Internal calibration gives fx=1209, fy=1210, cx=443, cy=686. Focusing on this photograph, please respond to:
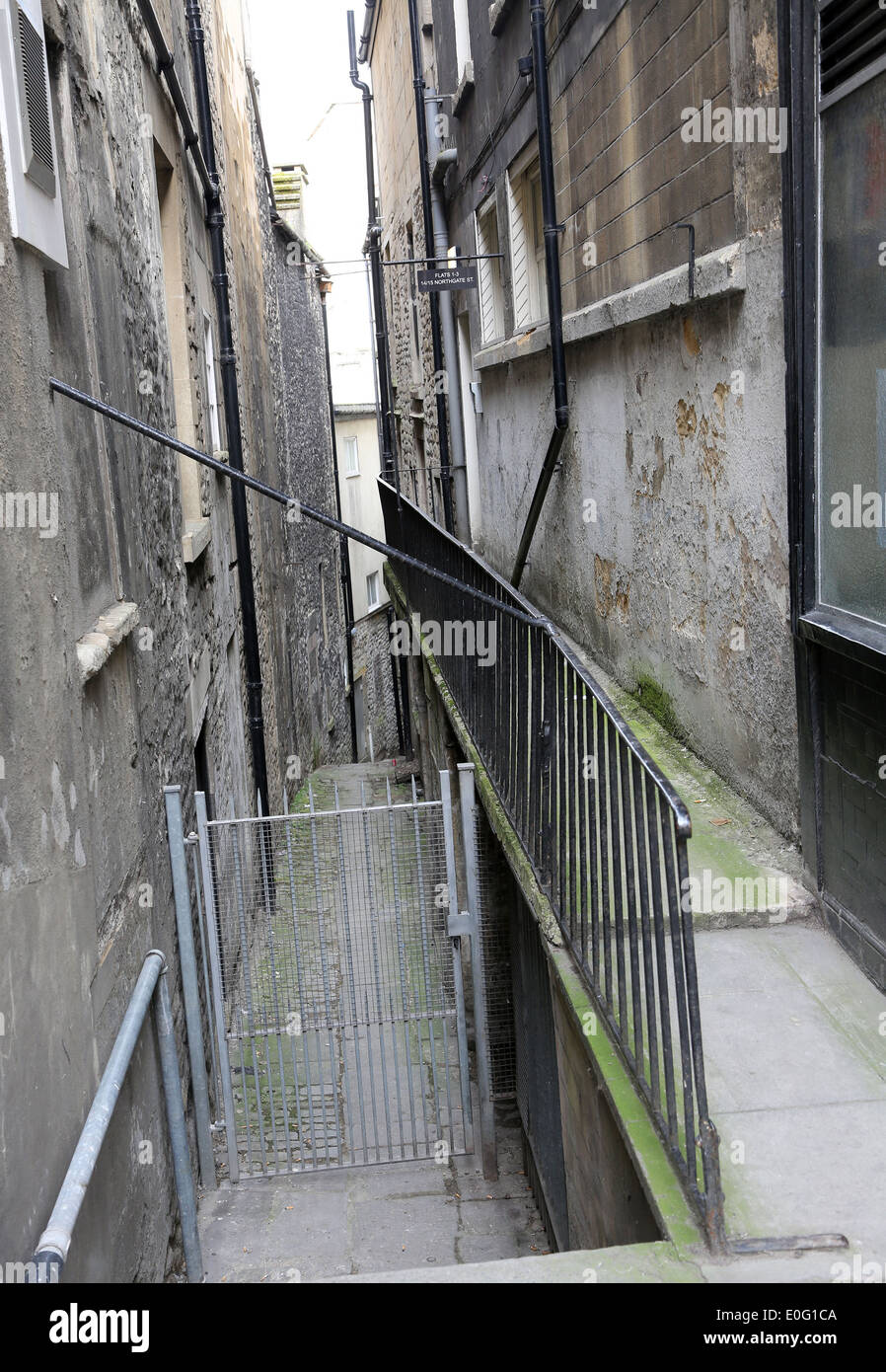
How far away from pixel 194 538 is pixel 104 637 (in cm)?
316

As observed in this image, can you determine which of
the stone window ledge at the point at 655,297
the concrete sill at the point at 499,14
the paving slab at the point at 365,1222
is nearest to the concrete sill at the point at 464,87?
the concrete sill at the point at 499,14

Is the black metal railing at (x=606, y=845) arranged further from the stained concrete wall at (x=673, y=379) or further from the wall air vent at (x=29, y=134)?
the wall air vent at (x=29, y=134)

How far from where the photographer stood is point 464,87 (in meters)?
10.6

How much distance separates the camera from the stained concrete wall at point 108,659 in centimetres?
283

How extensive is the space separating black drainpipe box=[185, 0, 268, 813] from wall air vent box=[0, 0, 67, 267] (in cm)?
576

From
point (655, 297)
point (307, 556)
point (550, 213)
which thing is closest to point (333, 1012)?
point (655, 297)

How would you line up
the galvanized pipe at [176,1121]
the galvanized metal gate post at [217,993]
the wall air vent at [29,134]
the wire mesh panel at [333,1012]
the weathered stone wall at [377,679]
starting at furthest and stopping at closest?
the weathered stone wall at [377,679]
the wire mesh panel at [333,1012]
the galvanized metal gate post at [217,993]
the galvanized pipe at [176,1121]
the wall air vent at [29,134]

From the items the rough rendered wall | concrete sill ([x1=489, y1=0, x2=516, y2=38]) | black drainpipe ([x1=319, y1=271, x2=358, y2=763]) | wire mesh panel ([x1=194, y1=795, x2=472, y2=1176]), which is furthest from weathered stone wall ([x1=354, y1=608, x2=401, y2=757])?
wire mesh panel ([x1=194, y1=795, x2=472, y2=1176])

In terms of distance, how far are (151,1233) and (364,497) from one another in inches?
1045

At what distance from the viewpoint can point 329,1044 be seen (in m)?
5.96

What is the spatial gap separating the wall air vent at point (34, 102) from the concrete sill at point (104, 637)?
54.0 inches

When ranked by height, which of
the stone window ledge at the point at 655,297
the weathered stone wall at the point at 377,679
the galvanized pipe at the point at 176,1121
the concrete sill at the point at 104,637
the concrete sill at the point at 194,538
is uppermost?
the stone window ledge at the point at 655,297

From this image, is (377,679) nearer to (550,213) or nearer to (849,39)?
(550,213)

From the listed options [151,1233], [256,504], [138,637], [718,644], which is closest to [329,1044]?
[151,1233]
